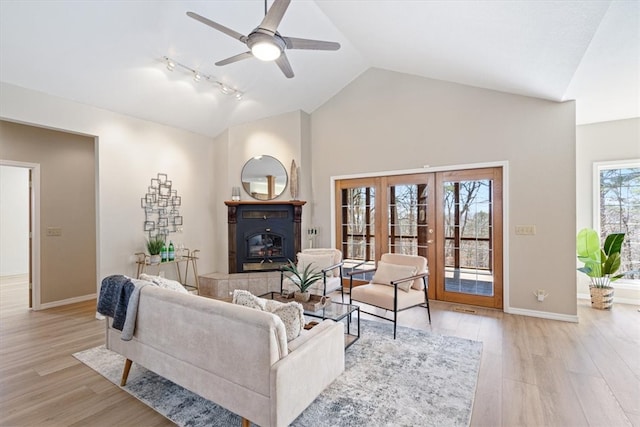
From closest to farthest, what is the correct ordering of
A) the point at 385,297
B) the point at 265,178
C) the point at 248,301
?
1. the point at 248,301
2. the point at 385,297
3. the point at 265,178

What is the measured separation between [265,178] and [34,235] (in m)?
3.65

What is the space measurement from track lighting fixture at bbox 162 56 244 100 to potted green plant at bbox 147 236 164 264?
2.54 meters

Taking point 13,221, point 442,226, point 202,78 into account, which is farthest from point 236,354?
point 13,221

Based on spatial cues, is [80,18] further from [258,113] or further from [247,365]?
[247,365]

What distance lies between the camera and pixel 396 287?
10.5 ft

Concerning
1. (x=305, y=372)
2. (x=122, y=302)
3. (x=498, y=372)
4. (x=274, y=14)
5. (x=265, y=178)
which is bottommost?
(x=498, y=372)

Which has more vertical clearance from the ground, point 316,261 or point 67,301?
point 316,261

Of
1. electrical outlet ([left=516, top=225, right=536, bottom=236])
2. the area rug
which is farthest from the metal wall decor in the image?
electrical outlet ([left=516, top=225, right=536, bottom=236])

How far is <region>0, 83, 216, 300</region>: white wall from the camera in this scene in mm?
3643

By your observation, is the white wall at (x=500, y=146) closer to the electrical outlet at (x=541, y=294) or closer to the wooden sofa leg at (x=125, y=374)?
the electrical outlet at (x=541, y=294)

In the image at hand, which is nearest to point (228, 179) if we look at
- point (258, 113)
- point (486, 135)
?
point (258, 113)

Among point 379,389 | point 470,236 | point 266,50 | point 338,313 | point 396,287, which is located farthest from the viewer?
point 470,236

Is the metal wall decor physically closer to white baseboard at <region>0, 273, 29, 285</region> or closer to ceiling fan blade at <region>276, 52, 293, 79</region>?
ceiling fan blade at <region>276, 52, 293, 79</region>

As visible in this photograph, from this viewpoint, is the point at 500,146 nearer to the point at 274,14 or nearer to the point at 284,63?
the point at 284,63
